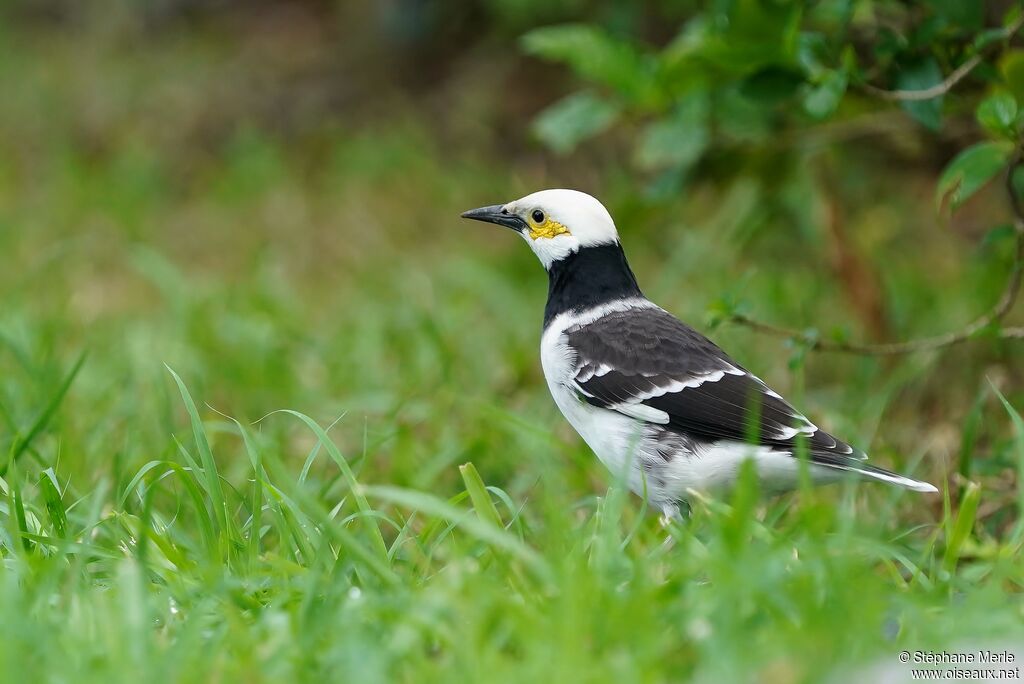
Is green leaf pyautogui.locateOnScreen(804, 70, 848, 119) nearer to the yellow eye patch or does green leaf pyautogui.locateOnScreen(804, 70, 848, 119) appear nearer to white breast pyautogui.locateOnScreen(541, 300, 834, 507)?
the yellow eye patch

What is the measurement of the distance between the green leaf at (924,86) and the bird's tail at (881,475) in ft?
4.29

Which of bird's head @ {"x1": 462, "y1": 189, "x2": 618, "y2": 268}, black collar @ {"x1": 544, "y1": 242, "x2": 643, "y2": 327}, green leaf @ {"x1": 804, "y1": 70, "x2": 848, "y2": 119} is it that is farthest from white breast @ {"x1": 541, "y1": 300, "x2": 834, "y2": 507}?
green leaf @ {"x1": 804, "y1": 70, "x2": 848, "y2": 119}

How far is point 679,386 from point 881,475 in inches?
28.9

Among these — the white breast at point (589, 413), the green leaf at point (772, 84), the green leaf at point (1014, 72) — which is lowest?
the white breast at point (589, 413)

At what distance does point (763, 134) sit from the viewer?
5.70 metres

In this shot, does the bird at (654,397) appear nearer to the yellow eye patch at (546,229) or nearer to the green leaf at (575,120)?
the yellow eye patch at (546,229)

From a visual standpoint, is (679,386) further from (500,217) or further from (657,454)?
(500,217)

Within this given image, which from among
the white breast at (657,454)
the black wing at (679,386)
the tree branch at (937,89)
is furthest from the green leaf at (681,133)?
the white breast at (657,454)

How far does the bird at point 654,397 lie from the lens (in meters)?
4.02

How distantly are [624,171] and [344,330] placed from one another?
9.82ft

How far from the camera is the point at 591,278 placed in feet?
15.4

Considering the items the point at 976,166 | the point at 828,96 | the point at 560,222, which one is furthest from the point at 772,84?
the point at 560,222

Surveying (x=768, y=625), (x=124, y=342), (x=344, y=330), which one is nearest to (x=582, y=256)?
(x=768, y=625)

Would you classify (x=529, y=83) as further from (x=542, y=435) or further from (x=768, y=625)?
(x=768, y=625)
